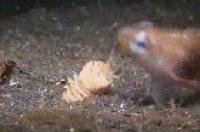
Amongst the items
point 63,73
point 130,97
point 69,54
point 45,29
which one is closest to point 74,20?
point 45,29

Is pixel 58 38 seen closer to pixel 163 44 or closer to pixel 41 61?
pixel 41 61

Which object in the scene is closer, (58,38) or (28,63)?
(28,63)

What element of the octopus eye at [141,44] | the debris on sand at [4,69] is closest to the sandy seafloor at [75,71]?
the debris on sand at [4,69]

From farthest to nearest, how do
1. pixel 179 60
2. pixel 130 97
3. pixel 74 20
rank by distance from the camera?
1. pixel 74 20
2. pixel 130 97
3. pixel 179 60

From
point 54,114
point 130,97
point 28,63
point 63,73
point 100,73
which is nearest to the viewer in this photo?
point 54,114

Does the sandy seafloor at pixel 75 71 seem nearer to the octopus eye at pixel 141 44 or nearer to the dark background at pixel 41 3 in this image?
the dark background at pixel 41 3

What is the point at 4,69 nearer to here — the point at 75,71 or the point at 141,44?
the point at 75,71

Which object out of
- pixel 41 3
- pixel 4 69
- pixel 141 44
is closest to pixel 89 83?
pixel 141 44

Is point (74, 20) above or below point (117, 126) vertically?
above
